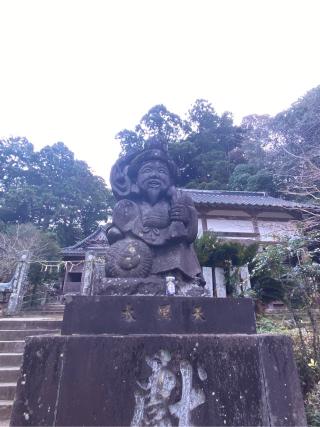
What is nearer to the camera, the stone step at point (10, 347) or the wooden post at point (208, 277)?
the stone step at point (10, 347)

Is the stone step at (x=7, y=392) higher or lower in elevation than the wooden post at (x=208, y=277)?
lower

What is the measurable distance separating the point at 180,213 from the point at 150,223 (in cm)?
32

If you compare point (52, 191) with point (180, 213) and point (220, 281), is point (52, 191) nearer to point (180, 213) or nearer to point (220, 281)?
point (220, 281)

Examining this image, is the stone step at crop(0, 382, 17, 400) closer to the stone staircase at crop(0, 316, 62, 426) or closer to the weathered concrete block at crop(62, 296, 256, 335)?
the stone staircase at crop(0, 316, 62, 426)

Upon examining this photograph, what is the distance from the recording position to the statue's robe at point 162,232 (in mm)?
2846

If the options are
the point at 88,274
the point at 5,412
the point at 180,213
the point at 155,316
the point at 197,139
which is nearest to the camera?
the point at 155,316

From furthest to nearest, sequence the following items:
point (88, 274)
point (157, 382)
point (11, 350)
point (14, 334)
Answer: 1. point (88, 274)
2. point (14, 334)
3. point (11, 350)
4. point (157, 382)

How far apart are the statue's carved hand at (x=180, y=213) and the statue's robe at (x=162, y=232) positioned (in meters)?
0.03

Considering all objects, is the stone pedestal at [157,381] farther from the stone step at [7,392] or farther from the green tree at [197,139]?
the green tree at [197,139]

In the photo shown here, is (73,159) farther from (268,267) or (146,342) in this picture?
(146,342)

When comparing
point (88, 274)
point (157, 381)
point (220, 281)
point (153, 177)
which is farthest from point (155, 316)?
point (88, 274)

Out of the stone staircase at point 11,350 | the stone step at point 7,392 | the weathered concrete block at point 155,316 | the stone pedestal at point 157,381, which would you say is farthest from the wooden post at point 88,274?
the stone pedestal at point 157,381

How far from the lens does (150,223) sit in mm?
2984

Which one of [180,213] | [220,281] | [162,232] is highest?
[220,281]
